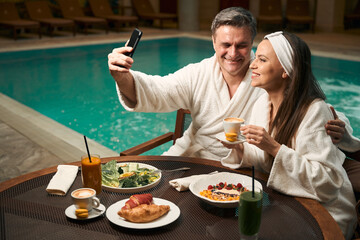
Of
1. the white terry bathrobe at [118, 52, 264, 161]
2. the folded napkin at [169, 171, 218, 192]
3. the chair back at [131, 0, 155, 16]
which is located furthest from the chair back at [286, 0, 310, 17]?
the folded napkin at [169, 171, 218, 192]

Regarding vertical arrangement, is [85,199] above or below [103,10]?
above

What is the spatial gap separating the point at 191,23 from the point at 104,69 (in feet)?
20.5

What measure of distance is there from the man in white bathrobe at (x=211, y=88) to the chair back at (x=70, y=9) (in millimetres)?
11549

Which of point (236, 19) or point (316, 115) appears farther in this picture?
point (236, 19)

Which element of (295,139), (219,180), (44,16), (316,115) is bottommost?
(44,16)

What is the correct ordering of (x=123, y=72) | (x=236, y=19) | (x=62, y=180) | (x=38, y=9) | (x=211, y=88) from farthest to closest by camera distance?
(x=38, y=9) → (x=211, y=88) → (x=236, y=19) → (x=123, y=72) → (x=62, y=180)

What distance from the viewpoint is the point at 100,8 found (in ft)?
45.5

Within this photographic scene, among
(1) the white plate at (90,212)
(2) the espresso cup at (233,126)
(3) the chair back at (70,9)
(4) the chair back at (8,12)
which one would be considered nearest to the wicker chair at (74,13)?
(3) the chair back at (70,9)

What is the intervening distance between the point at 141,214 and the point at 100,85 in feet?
21.5

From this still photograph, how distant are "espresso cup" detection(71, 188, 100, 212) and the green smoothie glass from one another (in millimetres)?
479

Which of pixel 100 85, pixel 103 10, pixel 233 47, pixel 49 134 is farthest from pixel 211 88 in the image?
pixel 103 10

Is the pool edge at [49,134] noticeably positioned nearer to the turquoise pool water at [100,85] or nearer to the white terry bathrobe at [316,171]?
the turquoise pool water at [100,85]

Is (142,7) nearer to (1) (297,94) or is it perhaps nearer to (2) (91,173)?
(1) (297,94)

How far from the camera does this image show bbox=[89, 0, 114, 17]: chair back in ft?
45.1
